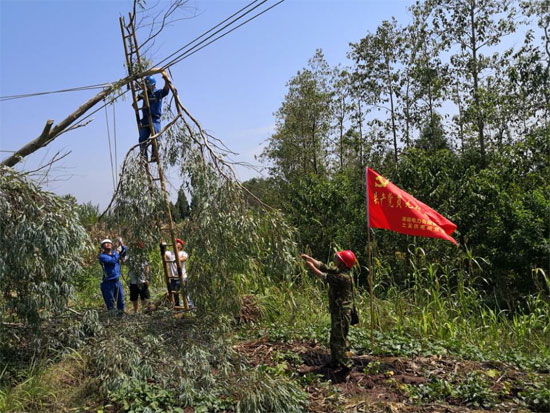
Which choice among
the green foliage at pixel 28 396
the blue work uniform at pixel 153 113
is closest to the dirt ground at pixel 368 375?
the green foliage at pixel 28 396

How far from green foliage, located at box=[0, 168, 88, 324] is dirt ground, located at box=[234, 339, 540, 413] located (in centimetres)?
235

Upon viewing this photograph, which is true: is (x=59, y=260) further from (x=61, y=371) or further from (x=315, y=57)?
(x=315, y=57)

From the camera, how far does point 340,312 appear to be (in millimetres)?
5301

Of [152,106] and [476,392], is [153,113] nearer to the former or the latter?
[152,106]

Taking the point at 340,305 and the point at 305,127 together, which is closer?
the point at 340,305

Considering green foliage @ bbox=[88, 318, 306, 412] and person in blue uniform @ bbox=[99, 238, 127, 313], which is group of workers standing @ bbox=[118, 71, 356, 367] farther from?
green foliage @ bbox=[88, 318, 306, 412]

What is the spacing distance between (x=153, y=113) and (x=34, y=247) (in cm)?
233

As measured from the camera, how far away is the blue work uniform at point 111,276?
7.01 m

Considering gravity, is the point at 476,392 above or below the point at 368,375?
below

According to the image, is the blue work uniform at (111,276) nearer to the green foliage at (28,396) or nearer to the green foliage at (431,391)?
the green foliage at (28,396)

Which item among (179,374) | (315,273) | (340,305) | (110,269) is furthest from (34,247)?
(340,305)

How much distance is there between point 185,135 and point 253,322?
305cm

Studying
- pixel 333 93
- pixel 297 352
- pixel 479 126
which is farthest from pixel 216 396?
pixel 333 93

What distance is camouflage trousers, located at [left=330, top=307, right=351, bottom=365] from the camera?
5262 mm
